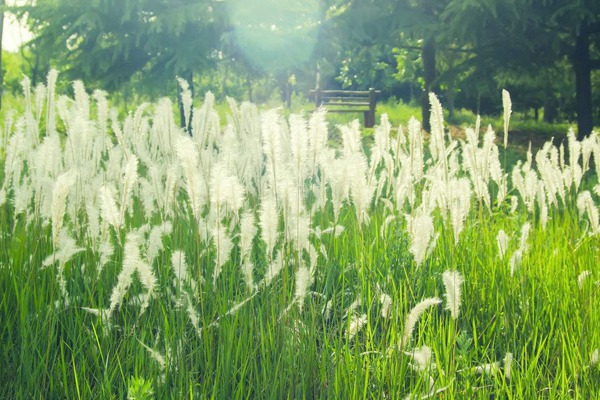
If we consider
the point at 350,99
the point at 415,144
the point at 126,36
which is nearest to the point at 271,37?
the point at 126,36

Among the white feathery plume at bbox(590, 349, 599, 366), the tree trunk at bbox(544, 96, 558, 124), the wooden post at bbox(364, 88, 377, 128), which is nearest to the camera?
the white feathery plume at bbox(590, 349, 599, 366)

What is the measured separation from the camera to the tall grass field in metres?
1.87

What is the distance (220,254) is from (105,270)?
106cm

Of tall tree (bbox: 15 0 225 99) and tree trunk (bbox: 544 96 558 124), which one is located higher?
tall tree (bbox: 15 0 225 99)

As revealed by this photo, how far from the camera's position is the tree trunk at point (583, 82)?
35.7 feet

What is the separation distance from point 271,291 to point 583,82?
10393 millimetres

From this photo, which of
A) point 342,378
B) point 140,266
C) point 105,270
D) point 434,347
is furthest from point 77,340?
point 434,347

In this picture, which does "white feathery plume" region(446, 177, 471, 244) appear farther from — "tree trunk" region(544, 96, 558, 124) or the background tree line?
"tree trunk" region(544, 96, 558, 124)

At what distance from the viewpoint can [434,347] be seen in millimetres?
2104

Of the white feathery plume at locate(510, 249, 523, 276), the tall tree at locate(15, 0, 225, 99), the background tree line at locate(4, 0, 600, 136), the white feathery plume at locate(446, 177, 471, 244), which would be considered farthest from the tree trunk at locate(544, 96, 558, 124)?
the white feathery plume at locate(510, 249, 523, 276)

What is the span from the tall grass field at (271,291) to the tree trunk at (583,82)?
27.3ft

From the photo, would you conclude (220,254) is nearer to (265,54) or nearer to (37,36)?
(265,54)

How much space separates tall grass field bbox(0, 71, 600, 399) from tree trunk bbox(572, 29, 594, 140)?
8.31m

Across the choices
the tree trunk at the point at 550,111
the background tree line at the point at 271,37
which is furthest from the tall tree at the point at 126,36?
the tree trunk at the point at 550,111
